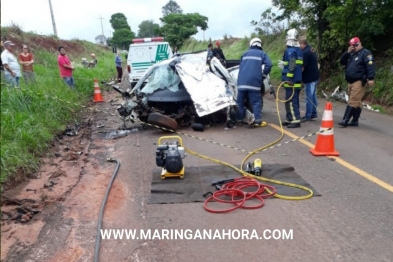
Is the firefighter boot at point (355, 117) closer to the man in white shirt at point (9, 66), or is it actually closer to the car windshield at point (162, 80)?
the car windshield at point (162, 80)

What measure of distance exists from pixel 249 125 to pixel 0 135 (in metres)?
4.60

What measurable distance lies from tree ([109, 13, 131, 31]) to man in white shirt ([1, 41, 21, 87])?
286ft

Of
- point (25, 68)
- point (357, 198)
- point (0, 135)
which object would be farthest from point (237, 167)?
point (25, 68)

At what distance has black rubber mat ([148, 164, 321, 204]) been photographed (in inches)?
164

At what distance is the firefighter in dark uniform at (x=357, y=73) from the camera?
23.3 ft

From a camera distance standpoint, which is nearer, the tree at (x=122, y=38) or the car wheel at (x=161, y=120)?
the car wheel at (x=161, y=120)

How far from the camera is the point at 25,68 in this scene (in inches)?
424

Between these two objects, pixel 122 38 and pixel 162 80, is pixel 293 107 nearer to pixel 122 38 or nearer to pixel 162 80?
pixel 162 80

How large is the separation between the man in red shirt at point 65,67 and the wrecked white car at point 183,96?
179 inches

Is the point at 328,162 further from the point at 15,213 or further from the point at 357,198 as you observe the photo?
the point at 15,213

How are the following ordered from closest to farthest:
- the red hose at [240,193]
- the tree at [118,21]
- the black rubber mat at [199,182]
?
the red hose at [240,193] < the black rubber mat at [199,182] < the tree at [118,21]

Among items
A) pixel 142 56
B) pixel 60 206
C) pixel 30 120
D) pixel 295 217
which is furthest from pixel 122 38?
pixel 295 217

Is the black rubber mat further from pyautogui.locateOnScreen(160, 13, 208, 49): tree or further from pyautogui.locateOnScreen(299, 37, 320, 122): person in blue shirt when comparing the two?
pyautogui.locateOnScreen(160, 13, 208, 49): tree

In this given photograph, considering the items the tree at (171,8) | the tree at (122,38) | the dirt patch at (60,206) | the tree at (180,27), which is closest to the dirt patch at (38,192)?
the dirt patch at (60,206)
